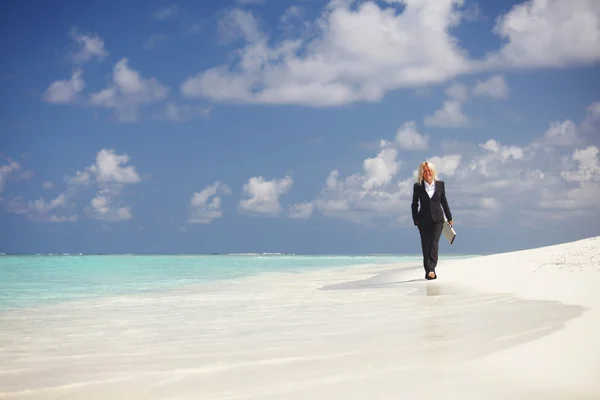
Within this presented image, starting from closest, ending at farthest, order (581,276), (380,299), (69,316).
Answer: (69,316) < (380,299) < (581,276)

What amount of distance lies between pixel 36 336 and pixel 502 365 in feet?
15.4

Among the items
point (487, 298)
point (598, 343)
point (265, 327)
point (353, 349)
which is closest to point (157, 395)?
point (353, 349)

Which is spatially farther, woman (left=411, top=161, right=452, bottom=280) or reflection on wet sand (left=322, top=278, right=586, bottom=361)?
woman (left=411, top=161, right=452, bottom=280)

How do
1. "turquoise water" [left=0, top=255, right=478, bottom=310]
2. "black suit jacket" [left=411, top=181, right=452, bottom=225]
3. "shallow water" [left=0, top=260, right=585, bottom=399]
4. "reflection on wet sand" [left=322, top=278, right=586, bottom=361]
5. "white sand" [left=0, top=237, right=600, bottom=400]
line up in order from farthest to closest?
1. "turquoise water" [left=0, top=255, right=478, bottom=310]
2. "black suit jacket" [left=411, top=181, right=452, bottom=225]
3. "reflection on wet sand" [left=322, top=278, right=586, bottom=361]
4. "shallow water" [left=0, top=260, right=585, bottom=399]
5. "white sand" [left=0, top=237, right=600, bottom=400]

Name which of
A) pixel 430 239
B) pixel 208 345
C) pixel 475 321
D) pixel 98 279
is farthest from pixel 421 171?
pixel 98 279

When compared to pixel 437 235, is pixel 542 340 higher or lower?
lower

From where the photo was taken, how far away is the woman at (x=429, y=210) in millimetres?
12359

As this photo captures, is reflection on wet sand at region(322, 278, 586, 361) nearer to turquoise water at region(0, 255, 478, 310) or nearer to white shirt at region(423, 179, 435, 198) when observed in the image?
white shirt at region(423, 179, 435, 198)

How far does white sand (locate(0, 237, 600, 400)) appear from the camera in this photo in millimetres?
3582

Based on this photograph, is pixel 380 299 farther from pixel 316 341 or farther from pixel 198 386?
pixel 198 386

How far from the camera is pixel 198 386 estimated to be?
12.2 ft

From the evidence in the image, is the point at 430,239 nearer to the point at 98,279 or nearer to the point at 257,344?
the point at 257,344

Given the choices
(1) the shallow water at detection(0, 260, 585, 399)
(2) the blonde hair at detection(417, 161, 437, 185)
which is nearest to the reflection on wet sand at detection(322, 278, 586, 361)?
(1) the shallow water at detection(0, 260, 585, 399)

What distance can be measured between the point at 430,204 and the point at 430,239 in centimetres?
73
